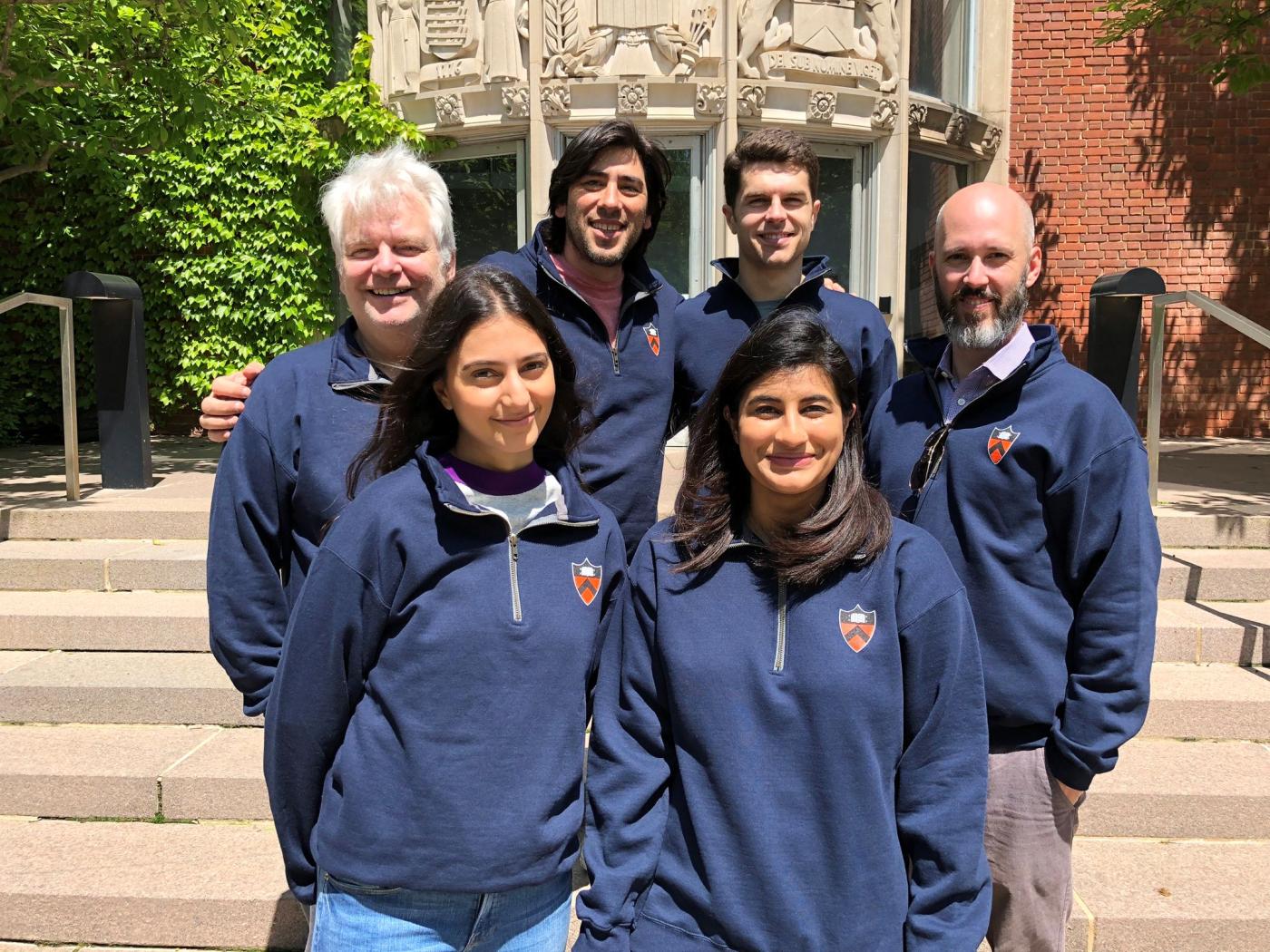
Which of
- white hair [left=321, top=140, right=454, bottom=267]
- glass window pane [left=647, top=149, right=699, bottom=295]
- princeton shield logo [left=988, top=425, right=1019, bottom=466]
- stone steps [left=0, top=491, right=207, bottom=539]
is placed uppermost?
glass window pane [left=647, top=149, right=699, bottom=295]

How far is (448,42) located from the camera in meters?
9.12

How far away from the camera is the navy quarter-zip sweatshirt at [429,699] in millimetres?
1764

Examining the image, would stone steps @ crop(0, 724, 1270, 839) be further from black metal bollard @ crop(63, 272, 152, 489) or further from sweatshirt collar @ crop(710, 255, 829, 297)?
black metal bollard @ crop(63, 272, 152, 489)

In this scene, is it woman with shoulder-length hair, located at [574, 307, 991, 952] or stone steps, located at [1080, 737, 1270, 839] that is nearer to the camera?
woman with shoulder-length hair, located at [574, 307, 991, 952]

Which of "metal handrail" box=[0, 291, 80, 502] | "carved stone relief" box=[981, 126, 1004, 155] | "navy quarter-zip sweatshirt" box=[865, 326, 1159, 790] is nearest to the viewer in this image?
"navy quarter-zip sweatshirt" box=[865, 326, 1159, 790]

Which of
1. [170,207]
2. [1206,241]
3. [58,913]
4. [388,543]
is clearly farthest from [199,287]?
[1206,241]

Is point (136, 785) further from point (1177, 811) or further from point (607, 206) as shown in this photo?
point (1177, 811)

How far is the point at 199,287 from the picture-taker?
35.0ft

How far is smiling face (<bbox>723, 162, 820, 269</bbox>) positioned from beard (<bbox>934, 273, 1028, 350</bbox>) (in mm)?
676

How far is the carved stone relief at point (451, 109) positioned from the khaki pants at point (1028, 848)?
26.9ft

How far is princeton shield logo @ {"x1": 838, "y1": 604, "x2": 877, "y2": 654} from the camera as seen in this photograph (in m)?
1.80

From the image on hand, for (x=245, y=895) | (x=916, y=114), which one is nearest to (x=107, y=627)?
(x=245, y=895)

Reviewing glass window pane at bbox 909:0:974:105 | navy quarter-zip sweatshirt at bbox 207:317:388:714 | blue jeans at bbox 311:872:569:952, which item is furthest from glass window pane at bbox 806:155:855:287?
blue jeans at bbox 311:872:569:952

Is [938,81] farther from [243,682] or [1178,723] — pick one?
[243,682]
